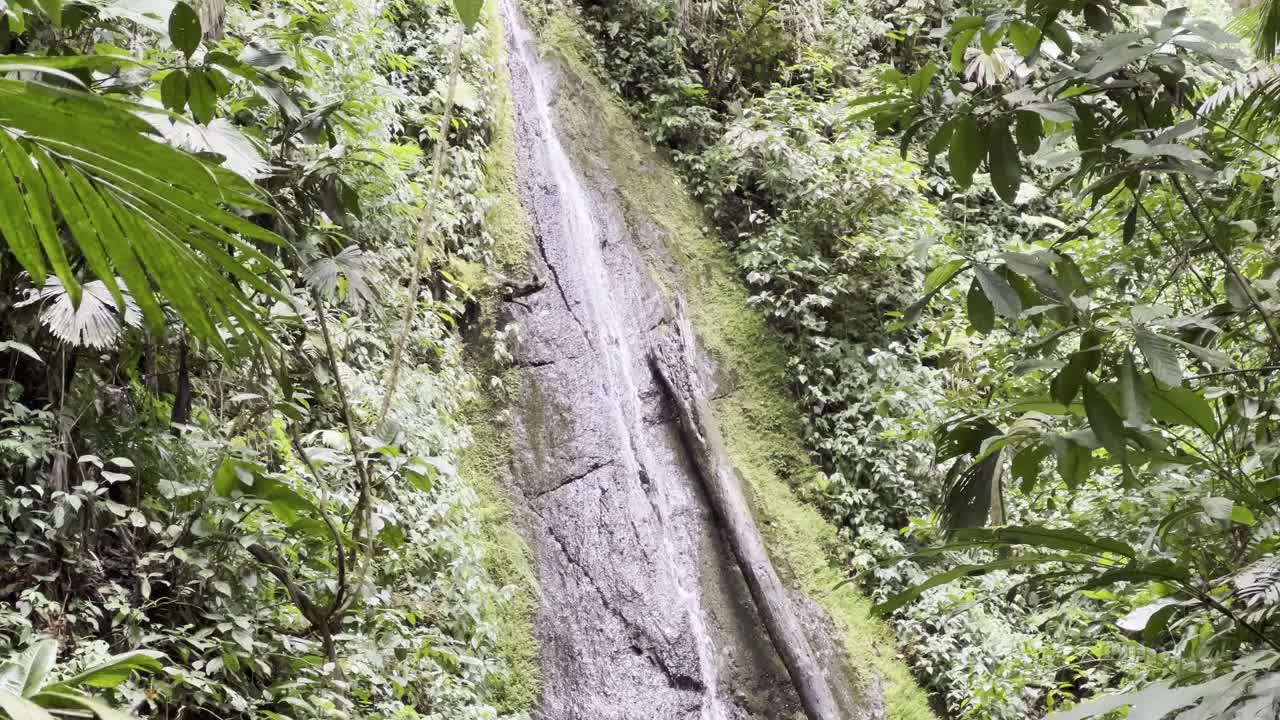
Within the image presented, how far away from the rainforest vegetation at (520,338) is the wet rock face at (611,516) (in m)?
0.18

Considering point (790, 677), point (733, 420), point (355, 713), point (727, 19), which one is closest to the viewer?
point (355, 713)

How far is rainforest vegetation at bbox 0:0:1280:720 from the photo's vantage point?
96 centimetres

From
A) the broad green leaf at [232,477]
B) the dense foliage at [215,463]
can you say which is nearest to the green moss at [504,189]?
the dense foliage at [215,463]

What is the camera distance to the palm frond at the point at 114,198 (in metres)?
0.53

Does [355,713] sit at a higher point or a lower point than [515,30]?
lower

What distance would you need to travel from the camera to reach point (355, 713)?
3.08 meters

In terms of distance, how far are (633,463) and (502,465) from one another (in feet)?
3.08

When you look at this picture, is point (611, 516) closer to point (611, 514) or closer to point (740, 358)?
point (611, 514)

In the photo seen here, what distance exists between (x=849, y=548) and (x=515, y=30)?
540 cm

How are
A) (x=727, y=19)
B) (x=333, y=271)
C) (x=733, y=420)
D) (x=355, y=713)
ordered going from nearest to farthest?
(x=333, y=271)
(x=355, y=713)
(x=733, y=420)
(x=727, y=19)

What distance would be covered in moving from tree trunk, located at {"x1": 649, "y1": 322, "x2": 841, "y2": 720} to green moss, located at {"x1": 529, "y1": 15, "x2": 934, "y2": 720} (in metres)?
0.25

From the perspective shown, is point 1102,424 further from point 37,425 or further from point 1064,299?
point 37,425

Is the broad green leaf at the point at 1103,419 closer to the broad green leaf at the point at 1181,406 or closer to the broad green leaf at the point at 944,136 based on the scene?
the broad green leaf at the point at 1181,406

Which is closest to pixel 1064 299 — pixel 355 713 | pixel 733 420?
pixel 355 713
